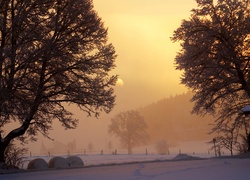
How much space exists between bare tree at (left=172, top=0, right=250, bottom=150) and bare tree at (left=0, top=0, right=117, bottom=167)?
6.49 meters

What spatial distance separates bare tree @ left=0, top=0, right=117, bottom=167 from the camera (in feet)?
52.1

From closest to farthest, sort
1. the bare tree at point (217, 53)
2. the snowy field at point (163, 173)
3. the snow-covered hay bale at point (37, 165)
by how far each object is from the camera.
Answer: the snowy field at point (163, 173) < the snow-covered hay bale at point (37, 165) < the bare tree at point (217, 53)

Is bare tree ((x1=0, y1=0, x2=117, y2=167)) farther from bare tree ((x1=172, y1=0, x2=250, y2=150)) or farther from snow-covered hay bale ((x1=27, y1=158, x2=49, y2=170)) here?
bare tree ((x1=172, y1=0, x2=250, y2=150))

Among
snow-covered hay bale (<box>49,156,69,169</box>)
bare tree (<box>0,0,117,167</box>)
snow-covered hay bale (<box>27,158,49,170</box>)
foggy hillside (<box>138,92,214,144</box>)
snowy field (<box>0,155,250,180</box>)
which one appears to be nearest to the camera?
snowy field (<box>0,155,250,180</box>)

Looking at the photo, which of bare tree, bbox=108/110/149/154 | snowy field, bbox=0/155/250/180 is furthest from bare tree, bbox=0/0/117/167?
bare tree, bbox=108/110/149/154

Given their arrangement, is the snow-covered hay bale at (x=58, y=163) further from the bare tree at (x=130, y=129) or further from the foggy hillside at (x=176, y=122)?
the foggy hillside at (x=176, y=122)

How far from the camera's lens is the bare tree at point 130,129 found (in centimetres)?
7156

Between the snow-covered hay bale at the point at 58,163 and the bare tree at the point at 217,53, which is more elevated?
the bare tree at the point at 217,53

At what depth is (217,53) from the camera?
21062 millimetres

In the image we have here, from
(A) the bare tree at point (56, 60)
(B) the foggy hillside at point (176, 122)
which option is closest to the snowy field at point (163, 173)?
(A) the bare tree at point (56, 60)

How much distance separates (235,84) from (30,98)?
1433 cm

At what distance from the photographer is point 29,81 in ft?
49.2

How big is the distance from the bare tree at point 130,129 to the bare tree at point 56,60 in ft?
174

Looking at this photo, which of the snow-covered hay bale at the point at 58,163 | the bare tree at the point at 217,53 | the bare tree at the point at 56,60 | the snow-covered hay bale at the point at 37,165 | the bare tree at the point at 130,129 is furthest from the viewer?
the bare tree at the point at 130,129
